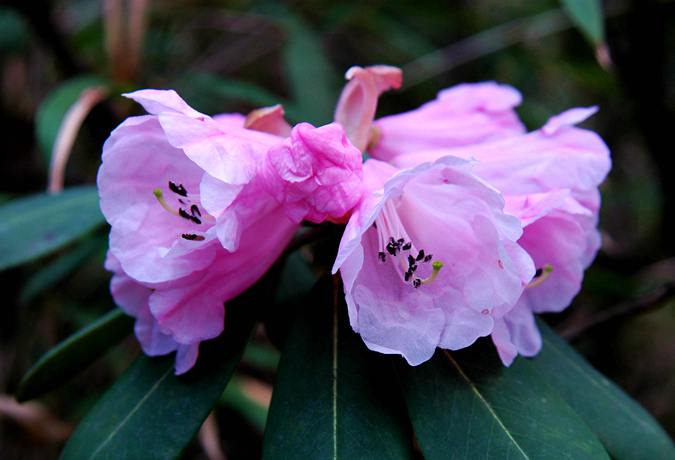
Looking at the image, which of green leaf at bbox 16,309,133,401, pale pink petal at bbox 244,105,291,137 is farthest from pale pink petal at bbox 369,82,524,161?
green leaf at bbox 16,309,133,401

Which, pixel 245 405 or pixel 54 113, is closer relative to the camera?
pixel 54 113

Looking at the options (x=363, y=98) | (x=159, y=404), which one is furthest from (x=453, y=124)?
(x=159, y=404)

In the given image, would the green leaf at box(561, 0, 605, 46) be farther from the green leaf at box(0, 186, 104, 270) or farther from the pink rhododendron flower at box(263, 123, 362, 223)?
the green leaf at box(0, 186, 104, 270)

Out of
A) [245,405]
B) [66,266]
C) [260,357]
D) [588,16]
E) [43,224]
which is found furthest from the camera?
[260,357]

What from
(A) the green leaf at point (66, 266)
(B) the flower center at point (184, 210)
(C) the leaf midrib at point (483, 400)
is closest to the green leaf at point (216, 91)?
(A) the green leaf at point (66, 266)

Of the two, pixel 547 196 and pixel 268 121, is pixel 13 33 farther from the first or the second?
pixel 547 196

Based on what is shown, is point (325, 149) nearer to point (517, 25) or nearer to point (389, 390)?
point (389, 390)
